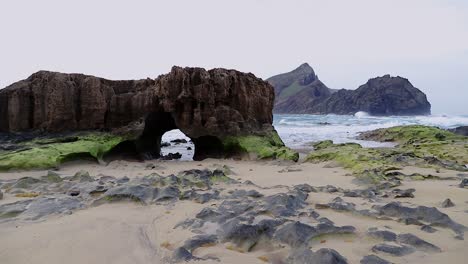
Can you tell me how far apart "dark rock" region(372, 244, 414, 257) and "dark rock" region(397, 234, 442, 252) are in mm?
165

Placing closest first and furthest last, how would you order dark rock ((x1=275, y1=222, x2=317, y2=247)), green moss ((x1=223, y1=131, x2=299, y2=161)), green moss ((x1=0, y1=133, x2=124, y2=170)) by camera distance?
dark rock ((x1=275, y1=222, x2=317, y2=247))
green moss ((x1=0, y1=133, x2=124, y2=170))
green moss ((x1=223, y1=131, x2=299, y2=161))

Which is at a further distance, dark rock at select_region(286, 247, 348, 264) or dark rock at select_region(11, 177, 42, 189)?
dark rock at select_region(11, 177, 42, 189)

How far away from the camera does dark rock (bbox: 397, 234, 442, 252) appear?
4078 millimetres

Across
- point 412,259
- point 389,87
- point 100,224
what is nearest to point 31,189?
point 100,224

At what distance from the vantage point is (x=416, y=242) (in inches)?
166

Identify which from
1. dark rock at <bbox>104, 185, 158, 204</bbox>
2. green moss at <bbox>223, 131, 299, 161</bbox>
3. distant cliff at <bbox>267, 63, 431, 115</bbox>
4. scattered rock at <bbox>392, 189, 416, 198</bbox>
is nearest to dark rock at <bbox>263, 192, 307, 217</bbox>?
scattered rock at <bbox>392, 189, 416, 198</bbox>

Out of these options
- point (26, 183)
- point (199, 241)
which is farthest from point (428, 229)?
point (26, 183)

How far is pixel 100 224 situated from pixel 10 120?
1297 cm

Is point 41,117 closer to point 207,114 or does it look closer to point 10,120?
point 10,120

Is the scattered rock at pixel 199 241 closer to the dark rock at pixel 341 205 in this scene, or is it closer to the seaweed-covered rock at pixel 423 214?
the dark rock at pixel 341 205

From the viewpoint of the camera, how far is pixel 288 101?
447 feet

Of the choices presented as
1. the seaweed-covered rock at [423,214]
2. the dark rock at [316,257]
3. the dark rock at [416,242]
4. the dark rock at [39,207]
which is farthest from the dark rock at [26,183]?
the dark rock at [416,242]

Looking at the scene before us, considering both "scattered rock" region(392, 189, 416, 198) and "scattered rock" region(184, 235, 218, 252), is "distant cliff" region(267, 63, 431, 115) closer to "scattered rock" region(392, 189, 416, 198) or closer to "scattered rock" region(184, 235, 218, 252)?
"scattered rock" region(392, 189, 416, 198)

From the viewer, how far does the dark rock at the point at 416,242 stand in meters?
4.08
